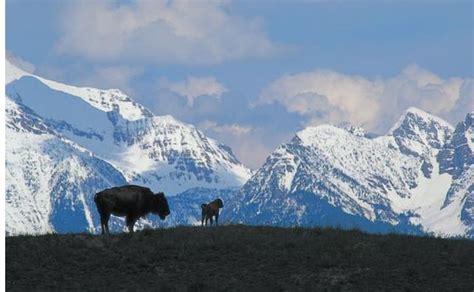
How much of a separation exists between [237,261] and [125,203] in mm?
8099

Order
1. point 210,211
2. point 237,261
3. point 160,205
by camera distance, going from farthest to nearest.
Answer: point 210,211
point 160,205
point 237,261

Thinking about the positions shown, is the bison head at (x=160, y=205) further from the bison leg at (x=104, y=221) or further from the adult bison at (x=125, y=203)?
the bison leg at (x=104, y=221)

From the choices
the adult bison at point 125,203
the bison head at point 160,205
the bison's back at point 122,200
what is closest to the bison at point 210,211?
the bison head at point 160,205

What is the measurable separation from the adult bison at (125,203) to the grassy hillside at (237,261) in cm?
285

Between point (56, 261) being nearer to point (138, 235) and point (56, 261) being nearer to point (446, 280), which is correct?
point (138, 235)

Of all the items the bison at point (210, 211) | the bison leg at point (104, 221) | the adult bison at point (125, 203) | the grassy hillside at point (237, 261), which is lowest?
the grassy hillside at point (237, 261)

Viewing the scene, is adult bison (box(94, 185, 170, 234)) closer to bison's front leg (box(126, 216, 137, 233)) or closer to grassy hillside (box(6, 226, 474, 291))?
bison's front leg (box(126, 216, 137, 233))

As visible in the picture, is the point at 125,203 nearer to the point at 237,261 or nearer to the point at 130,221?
the point at 130,221

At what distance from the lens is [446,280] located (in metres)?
41.8

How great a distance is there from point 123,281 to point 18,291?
3.70m

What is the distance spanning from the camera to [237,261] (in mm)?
43531

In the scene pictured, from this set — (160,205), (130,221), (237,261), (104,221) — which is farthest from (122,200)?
(237,261)

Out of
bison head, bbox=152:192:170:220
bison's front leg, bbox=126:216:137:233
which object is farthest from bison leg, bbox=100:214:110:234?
bison head, bbox=152:192:170:220

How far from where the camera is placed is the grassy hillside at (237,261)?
41.1 m
